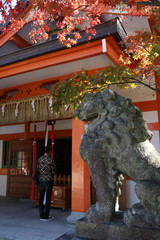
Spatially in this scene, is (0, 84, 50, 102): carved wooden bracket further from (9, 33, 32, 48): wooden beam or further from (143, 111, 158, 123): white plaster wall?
(143, 111, 158, 123): white plaster wall

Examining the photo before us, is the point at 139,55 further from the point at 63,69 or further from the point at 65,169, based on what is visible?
the point at 65,169

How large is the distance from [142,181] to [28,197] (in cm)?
676

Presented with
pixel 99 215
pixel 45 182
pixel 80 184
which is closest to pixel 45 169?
pixel 45 182

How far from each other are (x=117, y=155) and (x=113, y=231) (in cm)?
64

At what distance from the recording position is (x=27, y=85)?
6109 millimetres

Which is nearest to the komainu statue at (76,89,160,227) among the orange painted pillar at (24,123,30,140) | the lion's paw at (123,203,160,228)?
the lion's paw at (123,203,160,228)

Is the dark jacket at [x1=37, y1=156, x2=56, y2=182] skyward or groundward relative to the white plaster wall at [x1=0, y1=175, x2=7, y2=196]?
skyward

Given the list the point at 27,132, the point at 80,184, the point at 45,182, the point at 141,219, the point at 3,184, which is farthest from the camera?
the point at 3,184

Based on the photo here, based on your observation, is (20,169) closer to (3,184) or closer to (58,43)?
(3,184)

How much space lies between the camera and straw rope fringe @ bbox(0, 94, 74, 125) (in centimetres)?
498

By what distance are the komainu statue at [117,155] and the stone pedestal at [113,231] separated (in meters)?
0.05

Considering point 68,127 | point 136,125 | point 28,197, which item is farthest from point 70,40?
point 28,197

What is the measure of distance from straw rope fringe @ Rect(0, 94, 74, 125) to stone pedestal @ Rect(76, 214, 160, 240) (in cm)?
315

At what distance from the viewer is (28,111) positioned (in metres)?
5.38
